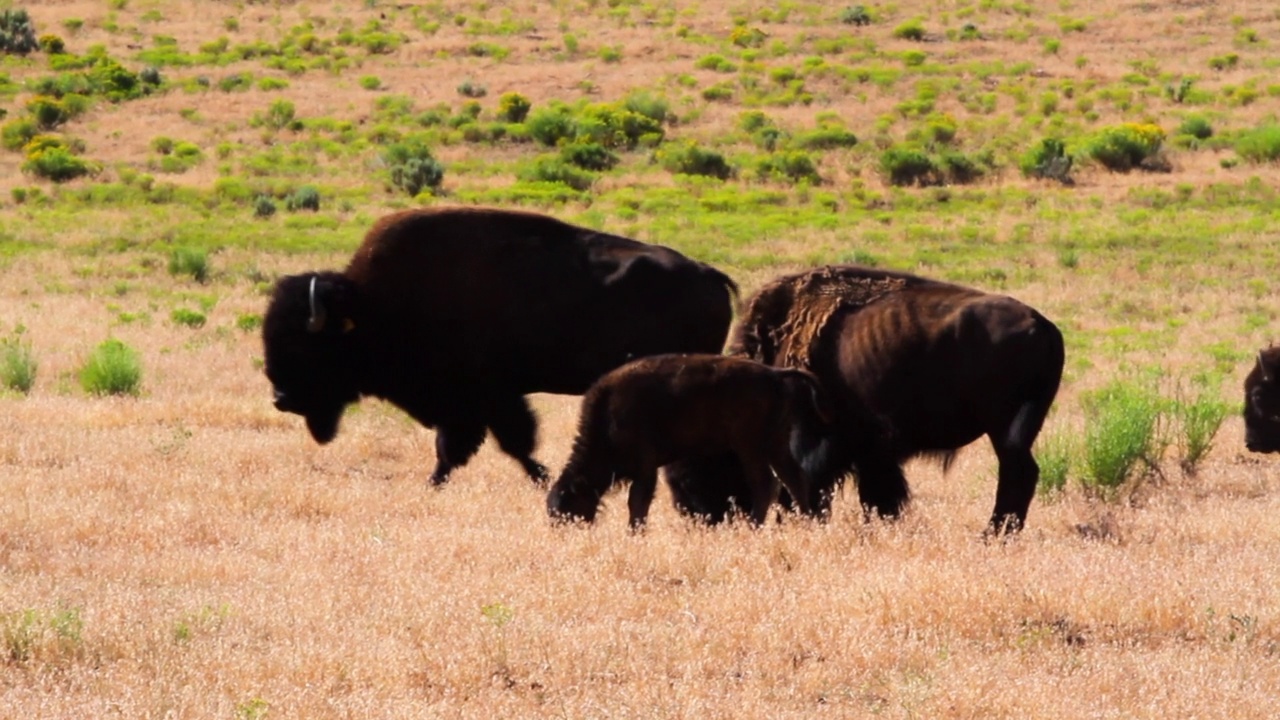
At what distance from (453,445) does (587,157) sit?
25989 mm

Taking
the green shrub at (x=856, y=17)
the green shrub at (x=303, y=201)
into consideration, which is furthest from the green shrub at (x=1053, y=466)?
the green shrub at (x=856, y=17)

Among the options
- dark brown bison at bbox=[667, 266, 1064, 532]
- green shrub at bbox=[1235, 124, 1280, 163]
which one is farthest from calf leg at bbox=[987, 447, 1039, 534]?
green shrub at bbox=[1235, 124, 1280, 163]

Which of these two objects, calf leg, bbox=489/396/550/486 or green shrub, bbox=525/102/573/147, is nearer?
calf leg, bbox=489/396/550/486

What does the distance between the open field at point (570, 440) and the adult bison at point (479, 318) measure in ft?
1.70

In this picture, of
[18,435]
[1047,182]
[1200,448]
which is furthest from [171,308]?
[1047,182]

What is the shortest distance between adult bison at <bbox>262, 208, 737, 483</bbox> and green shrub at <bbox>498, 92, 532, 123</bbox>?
32508 mm

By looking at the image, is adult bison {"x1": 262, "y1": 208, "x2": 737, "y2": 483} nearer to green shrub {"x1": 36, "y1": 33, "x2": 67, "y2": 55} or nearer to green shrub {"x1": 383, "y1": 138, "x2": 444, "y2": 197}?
green shrub {"x1": 383, "y1": 138, "x2": 444, "y2": 197}

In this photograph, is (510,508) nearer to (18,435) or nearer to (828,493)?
(828,493)

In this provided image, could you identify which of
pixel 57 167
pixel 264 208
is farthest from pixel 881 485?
pixel 57 167

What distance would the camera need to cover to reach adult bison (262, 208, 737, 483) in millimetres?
10227

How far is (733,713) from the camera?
17.4 feet

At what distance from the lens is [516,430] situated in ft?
34.8

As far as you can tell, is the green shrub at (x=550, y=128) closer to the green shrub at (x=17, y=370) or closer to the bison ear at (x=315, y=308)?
the green shrub at (x=17, y=370)

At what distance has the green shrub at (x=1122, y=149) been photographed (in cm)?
3450
